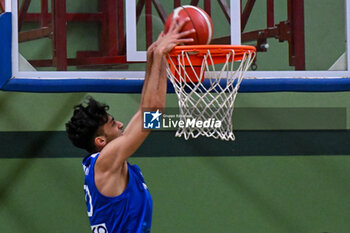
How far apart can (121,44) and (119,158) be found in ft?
5.01

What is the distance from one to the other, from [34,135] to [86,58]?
70 cm

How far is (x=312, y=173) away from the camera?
4.76m

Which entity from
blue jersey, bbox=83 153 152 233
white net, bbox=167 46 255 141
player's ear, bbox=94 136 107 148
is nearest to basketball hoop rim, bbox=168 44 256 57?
white net, bbox=167 46 255 141

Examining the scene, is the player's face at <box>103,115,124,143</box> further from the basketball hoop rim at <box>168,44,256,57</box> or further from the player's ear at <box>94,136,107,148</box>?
the basketball hoop rim at <box>168,44,256,57</box>

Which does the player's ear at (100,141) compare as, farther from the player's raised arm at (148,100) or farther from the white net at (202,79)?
the white net at (202,79)

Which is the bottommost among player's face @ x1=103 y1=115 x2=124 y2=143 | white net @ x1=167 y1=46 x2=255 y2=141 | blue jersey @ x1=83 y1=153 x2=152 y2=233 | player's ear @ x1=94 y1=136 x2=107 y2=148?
blue jersey @ x1=83 y1=153 x2=152 y2=233

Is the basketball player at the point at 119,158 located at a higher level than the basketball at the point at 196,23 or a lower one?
lower

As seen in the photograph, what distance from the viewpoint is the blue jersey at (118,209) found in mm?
3133

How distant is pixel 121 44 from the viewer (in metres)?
4.36

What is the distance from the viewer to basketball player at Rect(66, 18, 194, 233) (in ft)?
10.00

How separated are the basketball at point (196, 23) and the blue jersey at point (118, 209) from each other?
85 cm

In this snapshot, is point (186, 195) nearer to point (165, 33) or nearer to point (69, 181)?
point (69, 181)

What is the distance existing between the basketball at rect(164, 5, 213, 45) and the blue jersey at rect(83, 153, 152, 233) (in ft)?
2.78

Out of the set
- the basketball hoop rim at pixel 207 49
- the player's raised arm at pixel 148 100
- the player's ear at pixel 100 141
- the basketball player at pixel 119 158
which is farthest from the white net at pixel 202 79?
the player's ear at pixel 100 141
